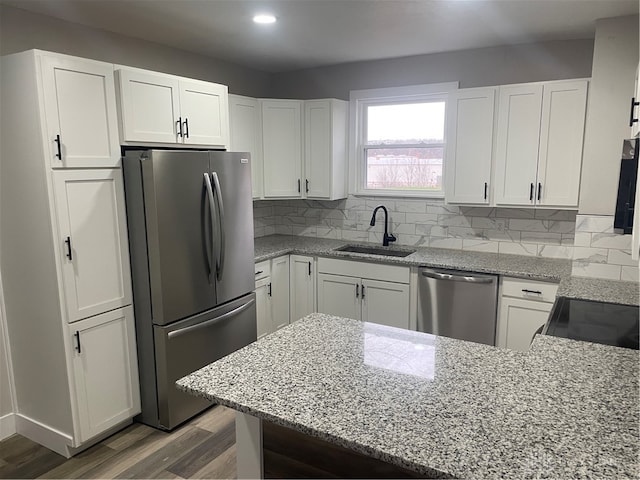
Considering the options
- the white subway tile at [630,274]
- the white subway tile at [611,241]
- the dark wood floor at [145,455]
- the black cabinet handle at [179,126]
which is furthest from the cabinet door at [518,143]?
the dark wood floor at [145,455]

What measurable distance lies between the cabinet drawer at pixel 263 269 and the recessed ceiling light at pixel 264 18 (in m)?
1.75

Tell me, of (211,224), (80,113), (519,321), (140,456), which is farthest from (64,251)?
(519,321)

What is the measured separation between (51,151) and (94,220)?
414mm

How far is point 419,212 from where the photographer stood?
13.0 feet

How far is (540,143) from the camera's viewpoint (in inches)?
125

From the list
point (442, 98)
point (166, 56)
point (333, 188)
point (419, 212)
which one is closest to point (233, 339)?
point (333, 188)

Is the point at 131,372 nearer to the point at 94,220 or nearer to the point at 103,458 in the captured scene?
the point at 103,458

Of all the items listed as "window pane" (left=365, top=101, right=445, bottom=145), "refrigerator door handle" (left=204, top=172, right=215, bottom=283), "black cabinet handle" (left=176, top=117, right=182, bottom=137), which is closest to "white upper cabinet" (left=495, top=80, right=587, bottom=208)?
"window pane" (left=365, top=101, right=445, bottom=145)

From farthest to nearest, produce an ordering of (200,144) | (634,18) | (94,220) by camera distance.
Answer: (200,144)
(634,18)
(94,220)

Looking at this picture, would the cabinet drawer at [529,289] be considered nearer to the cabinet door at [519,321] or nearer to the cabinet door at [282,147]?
the cabinet door at [519,321]

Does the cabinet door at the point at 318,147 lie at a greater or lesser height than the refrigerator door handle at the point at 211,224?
greater

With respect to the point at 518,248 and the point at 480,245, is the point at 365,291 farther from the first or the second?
the point at 518,248

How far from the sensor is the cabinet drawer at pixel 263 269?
3.62 meters

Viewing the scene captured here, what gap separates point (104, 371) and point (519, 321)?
2.68 m
